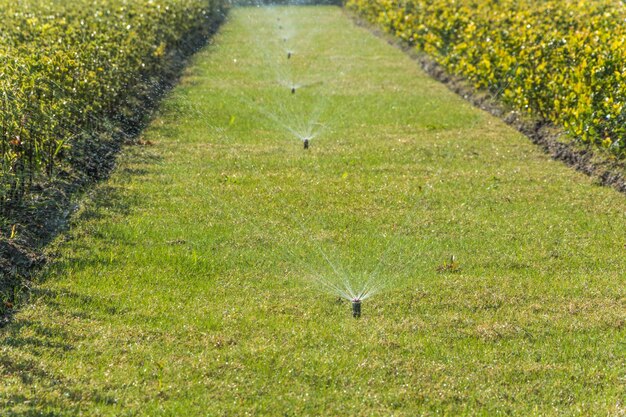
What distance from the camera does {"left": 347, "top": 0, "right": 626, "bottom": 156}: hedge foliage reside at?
9.54m

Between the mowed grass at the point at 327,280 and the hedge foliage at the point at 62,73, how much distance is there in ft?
1.98

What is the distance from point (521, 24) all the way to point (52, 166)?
25.4ft

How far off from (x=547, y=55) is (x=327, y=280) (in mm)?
6179

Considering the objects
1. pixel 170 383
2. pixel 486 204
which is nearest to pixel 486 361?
pixel 170 383

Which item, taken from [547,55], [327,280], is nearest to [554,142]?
[547,55]

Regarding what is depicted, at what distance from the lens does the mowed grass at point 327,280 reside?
4.80 meters

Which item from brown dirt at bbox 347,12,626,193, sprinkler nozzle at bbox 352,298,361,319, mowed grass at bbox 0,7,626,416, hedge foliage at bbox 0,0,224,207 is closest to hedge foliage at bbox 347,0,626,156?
brown dirt at bbox 347,12,626,193

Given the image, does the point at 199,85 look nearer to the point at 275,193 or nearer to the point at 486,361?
the point at 275,193

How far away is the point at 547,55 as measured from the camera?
1134cm

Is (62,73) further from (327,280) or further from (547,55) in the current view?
(547,55)

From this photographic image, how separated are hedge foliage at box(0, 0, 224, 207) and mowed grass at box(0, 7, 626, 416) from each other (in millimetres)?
604

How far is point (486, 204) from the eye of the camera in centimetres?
817

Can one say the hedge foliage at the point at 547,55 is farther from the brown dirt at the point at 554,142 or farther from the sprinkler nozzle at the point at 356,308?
the sprinkler nozzle at the point at 356,308

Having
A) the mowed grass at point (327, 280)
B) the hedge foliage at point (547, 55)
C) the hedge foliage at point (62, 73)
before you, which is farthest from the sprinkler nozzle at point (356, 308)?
the hedge foliage at point (547, 55)
